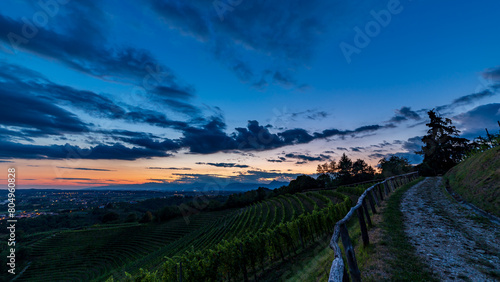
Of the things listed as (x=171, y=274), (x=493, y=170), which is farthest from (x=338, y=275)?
(x=493, y=170)

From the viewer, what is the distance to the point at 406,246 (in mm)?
5891

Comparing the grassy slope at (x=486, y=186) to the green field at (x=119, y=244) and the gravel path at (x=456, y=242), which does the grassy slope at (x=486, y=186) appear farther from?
the green field at (x=119, y=244)

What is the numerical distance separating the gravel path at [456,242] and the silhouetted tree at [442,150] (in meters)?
38.3

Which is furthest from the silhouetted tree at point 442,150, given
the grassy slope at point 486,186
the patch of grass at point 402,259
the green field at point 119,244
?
the patch of grass at point 402,259

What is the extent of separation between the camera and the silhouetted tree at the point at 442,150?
38.0m

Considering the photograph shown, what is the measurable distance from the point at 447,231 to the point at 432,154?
4380cm

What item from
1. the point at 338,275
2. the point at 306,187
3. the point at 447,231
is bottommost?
the point at 306,187

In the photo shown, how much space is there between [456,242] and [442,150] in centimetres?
4506

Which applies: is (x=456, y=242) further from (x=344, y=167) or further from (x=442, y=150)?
(x=344, y=167)

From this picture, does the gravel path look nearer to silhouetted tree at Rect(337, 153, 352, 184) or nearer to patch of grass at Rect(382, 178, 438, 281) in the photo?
patch of grass at Rect(382, 178, 438, 281)

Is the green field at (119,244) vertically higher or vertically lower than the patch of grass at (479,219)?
lower

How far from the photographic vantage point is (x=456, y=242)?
627 centimetres

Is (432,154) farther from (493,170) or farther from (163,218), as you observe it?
(163,218)

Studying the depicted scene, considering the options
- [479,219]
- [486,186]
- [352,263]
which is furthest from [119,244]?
[486,186]
